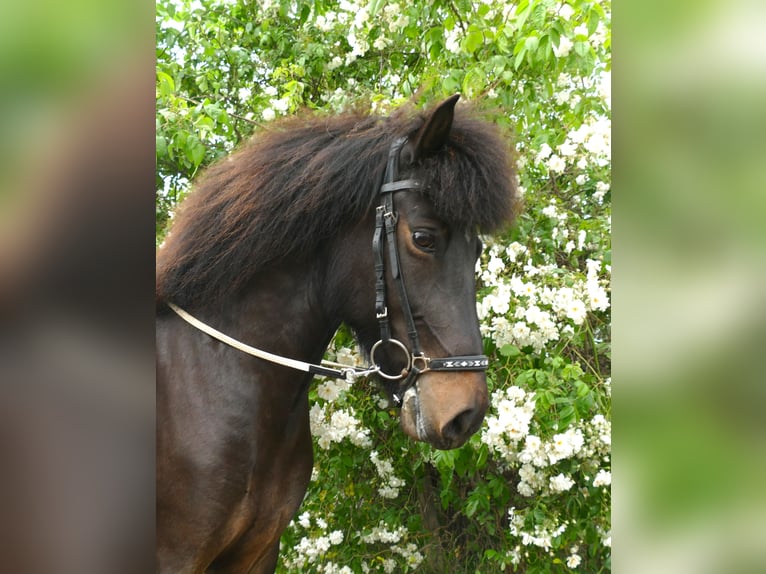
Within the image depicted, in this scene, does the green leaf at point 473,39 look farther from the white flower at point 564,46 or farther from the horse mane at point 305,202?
the horse mane at point 305,202

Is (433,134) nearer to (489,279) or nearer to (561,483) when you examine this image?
(489,279)

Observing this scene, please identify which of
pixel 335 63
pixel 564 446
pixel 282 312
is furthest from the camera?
pixel 335 63

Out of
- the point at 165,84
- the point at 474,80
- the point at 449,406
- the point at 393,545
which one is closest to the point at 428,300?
the point at 449,406

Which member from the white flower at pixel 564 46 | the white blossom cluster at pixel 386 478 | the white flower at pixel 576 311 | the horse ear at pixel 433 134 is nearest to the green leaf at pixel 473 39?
the white flower at pixel 564 46

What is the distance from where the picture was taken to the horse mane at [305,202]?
2014 millimetres

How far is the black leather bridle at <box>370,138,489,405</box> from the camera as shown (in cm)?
188

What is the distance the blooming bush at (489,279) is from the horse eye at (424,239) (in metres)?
0.72

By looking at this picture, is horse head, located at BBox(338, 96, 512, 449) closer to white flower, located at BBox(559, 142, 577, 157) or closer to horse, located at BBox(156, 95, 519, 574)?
horse, located at BBox(156, 95, 519, 574)

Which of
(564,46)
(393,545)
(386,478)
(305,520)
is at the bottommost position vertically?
(393,545)

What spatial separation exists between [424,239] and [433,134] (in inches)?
12.4

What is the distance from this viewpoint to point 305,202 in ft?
6.74

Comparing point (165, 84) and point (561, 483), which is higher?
point (165, 84)

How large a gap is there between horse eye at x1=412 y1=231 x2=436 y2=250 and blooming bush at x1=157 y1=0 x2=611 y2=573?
0.72 m
